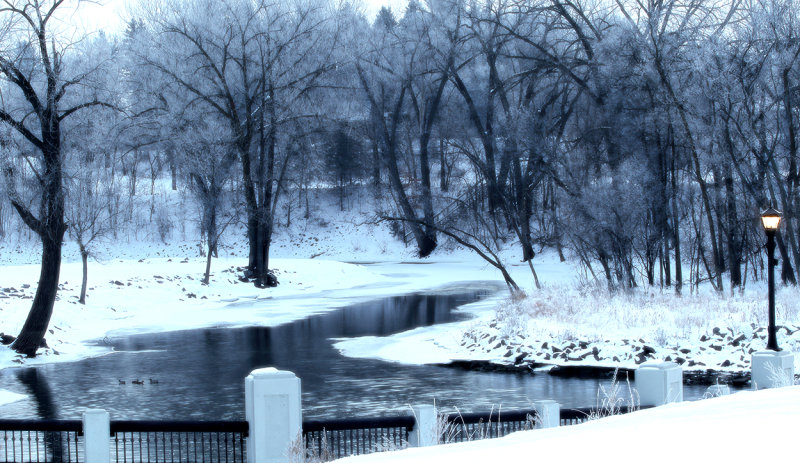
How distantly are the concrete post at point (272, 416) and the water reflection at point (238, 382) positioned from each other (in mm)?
5132

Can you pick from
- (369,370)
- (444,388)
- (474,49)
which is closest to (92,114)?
(369,370)

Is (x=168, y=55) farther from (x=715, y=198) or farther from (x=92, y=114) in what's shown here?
(x=715, y=198)

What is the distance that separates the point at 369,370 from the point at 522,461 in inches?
523

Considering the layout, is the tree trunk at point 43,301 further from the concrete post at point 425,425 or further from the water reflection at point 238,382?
the concrete post at point 425,425

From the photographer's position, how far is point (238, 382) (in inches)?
633

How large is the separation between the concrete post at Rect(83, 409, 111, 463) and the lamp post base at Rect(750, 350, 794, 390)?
6.76m

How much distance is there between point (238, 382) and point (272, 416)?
877 centimetres

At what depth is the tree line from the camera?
18781mm

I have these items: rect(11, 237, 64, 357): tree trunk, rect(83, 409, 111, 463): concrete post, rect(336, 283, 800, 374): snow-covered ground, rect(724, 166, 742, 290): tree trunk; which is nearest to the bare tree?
rect(11, 237, 64, 357): tree trunk

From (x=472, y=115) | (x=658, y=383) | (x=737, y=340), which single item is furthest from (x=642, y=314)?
(x=472, y=115)

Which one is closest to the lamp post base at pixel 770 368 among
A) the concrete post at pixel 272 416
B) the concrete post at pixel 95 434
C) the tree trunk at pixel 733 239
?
the concrete post at pixel 272 416

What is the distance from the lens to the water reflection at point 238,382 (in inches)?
528

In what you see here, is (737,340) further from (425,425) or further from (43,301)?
(43,301)

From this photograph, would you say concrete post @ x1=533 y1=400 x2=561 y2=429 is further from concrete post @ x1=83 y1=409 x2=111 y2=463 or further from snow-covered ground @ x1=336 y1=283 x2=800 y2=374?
snow-covered ground @ x1=336 y1=283 x2=800 y2=374
